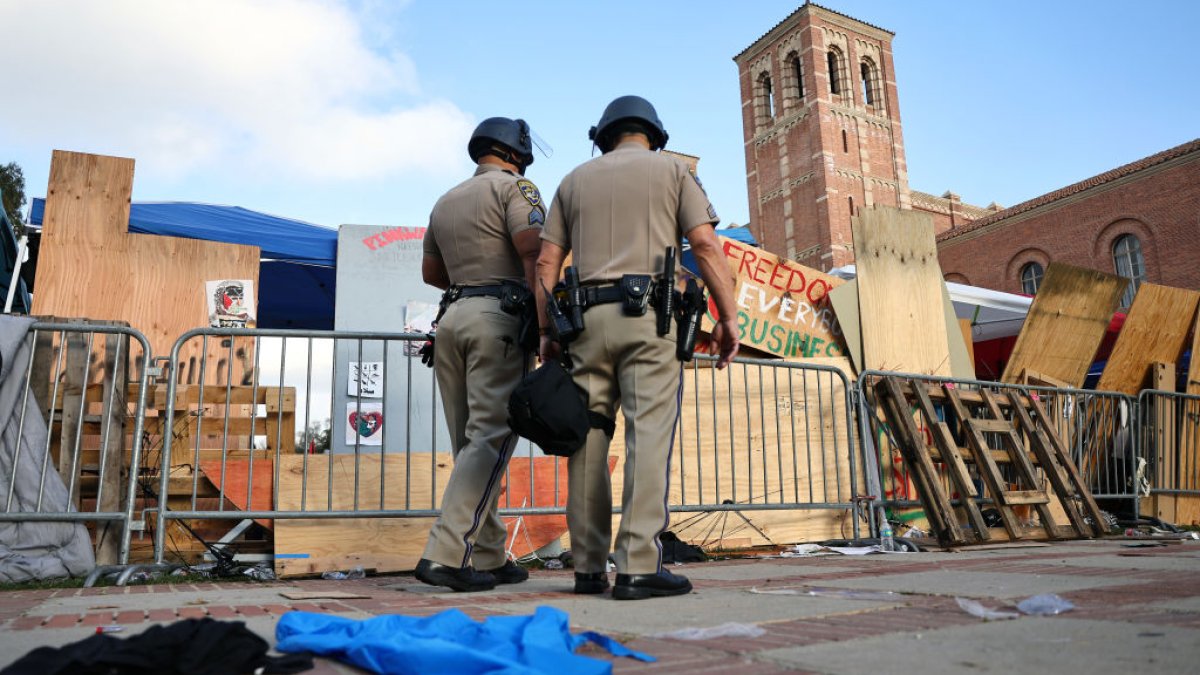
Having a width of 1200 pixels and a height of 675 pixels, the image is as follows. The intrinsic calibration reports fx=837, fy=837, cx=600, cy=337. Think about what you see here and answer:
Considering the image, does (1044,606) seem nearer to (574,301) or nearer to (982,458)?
(574,301)

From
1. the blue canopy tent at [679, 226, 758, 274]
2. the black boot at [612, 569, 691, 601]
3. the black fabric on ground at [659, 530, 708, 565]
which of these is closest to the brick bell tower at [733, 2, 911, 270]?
the blue canopy tent at [679, 226, 758, 274]

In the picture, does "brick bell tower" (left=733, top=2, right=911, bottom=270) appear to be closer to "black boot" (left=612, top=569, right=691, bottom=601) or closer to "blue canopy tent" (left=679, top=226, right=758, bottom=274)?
"blue canopy tent" (left=679, top=226, right=758, bottom=274)

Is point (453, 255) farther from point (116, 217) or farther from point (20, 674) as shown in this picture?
point (116, 217)

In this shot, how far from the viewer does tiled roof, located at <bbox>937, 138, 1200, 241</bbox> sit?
30.3 meters

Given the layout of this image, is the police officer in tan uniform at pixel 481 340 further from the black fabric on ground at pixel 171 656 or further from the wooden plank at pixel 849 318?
the wooden plank at pixel 849 318

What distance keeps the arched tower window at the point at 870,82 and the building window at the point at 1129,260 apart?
2382 cm

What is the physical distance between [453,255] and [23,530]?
107 inches

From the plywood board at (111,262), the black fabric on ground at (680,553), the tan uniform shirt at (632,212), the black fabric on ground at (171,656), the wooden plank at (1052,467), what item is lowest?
the black fabric on ground at (680,553)

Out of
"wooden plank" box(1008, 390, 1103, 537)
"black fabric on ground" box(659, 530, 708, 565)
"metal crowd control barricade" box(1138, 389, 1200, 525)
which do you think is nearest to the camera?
"black fabric on ground" box(659, 530, 708, 565)

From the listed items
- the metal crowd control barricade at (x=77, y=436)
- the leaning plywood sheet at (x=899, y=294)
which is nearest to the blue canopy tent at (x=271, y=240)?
the metal crowd control barricade at (x=77, y=436)

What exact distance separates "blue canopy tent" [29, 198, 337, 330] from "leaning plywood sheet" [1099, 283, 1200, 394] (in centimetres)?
867

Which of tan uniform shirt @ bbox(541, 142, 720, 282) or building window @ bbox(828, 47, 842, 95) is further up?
building window @ bbox(828, 47, 842, 95)

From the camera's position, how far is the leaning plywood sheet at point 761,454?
6152mm

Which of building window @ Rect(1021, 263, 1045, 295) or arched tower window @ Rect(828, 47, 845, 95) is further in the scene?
arched tower window @ Rect(828, 47, 845, 95)
